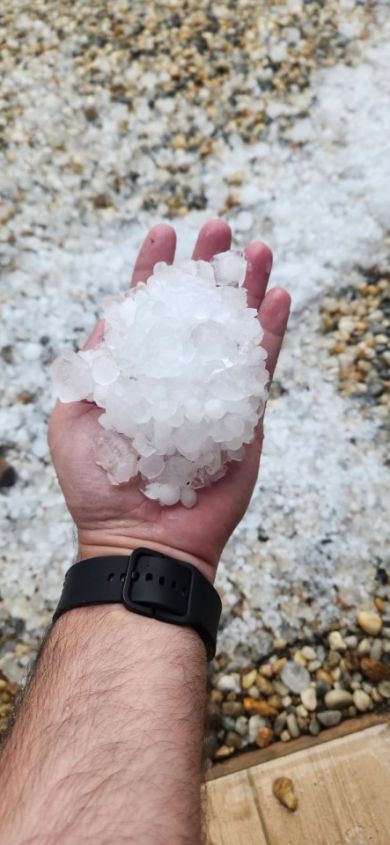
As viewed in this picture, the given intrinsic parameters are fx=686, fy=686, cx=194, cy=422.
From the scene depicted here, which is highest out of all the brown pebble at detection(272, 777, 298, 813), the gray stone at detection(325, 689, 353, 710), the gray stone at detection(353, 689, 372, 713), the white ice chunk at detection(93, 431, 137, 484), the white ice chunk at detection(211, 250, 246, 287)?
Result: the white ice chunk at detection(211, 250, 246, 287)

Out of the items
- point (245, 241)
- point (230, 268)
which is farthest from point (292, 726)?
point (245, 241)

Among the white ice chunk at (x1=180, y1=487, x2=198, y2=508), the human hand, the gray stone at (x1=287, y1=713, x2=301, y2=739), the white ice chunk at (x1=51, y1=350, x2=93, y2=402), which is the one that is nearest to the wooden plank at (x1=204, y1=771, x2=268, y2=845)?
the gray stone at (x1=287, y1=713, x2=301, y2=739)

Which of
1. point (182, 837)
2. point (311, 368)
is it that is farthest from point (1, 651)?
point (311, 368)

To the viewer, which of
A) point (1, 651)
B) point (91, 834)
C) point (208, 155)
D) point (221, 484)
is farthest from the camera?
point (208, 155)

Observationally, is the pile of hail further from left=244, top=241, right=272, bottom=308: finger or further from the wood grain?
the wood grain

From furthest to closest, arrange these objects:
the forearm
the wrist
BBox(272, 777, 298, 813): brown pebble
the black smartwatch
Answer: BBox(272, 777, 298, 813): brown pebble → the wrist → the black smartwatch → the forearm

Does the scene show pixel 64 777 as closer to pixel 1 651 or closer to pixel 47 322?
pixel 1 651
